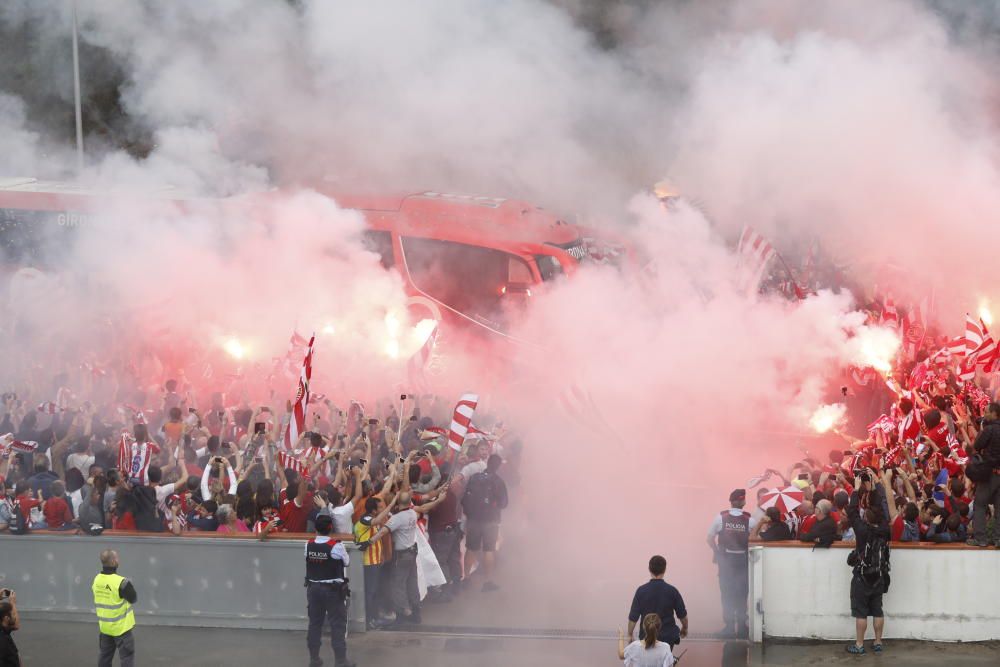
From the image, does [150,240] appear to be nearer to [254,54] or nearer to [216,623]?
[254,54]

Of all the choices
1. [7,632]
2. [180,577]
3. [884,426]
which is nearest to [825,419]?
[884,426]

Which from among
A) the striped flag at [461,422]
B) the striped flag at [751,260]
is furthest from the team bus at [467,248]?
the striped flag at [461,422]

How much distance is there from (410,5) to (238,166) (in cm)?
342

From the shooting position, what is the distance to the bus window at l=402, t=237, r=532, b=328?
49.9 feet

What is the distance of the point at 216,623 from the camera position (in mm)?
9750

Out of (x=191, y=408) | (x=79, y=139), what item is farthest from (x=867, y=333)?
(x=79, y=139)

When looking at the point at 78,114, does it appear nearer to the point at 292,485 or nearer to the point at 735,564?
the point at 292,485

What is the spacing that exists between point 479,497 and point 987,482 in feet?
12.2

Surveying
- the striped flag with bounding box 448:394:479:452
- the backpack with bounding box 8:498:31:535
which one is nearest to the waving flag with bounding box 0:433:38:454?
the backpack with bounding box 8:498:31:535

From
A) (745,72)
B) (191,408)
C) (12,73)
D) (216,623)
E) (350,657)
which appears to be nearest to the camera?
(350,657)

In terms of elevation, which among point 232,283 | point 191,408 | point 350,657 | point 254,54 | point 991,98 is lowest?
point 350,657

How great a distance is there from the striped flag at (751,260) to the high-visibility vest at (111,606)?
6.71 metres

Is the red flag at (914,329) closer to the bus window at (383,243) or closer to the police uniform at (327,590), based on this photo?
the bus window at (383,243)

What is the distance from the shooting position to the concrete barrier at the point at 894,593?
9000mm
